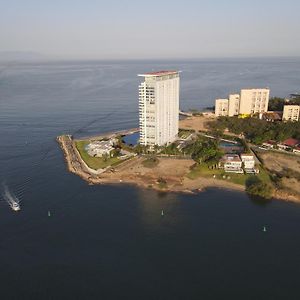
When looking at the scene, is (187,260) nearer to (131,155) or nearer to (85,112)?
(131,155)

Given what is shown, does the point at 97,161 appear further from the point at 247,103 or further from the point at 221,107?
the point at 247,103

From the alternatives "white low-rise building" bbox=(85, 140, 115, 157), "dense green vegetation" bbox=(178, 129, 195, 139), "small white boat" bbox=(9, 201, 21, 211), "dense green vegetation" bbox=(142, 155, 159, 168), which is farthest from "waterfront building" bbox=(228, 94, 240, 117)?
"small white boat" bbox=(9, 201, 21, 211)

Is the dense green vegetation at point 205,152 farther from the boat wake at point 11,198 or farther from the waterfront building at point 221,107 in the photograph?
the boat wake at point 11,198

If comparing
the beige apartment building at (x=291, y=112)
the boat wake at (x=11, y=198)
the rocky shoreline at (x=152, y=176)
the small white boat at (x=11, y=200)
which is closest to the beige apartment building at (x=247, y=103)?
the beige apartment building at (x=291, y=112)

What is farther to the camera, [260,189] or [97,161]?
[97,161]

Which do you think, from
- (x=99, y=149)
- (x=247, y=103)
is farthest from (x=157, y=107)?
(x=247, y=103)

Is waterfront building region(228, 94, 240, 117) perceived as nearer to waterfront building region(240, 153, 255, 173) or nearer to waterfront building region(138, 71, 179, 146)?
waterfront building region(138, 71, 179, 146)

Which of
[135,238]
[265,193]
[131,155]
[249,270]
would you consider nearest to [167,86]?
[131,155]

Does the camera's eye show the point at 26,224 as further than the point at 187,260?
Yes
